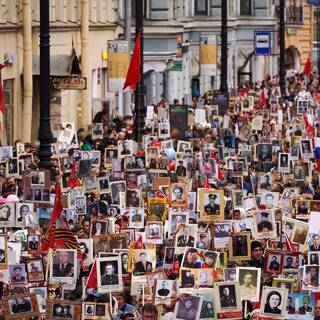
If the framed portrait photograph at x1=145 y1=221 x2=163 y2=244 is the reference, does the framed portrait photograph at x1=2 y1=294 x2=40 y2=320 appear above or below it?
below

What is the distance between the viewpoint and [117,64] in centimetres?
3991

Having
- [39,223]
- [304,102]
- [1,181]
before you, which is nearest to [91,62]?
[304,102]

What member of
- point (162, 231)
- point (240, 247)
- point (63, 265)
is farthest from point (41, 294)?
point (162, 231)

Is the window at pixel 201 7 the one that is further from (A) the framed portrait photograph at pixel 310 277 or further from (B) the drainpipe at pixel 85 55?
(A) the framed portrait photograph at pixel 310 277

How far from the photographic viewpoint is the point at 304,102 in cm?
4269

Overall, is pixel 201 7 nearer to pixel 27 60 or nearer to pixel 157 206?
pixel 27 60

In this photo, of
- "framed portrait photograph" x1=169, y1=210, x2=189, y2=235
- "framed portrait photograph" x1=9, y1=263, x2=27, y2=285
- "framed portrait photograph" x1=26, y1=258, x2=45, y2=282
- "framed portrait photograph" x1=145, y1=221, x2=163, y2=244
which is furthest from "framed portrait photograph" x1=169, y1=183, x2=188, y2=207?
"framed portrait photograph" x1=9, y1=263, x2=27, y2=285

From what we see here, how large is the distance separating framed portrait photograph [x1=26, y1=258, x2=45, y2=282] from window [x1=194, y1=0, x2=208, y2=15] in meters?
50.2

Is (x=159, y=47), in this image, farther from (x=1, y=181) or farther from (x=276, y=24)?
(x=1, y=181)

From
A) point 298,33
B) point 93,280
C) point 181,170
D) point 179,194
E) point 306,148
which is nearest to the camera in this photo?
point 93,280

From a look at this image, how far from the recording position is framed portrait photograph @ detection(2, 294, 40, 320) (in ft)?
57.0

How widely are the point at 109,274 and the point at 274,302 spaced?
5.75 feet

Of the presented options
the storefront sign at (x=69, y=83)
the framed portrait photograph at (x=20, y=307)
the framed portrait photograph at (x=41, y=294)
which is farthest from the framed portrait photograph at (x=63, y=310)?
the storefront sign at (x=69, y=83)

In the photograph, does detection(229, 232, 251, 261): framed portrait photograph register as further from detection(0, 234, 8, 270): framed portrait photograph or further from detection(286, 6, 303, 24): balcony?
detection(286, 6, 303, 24): balcony
